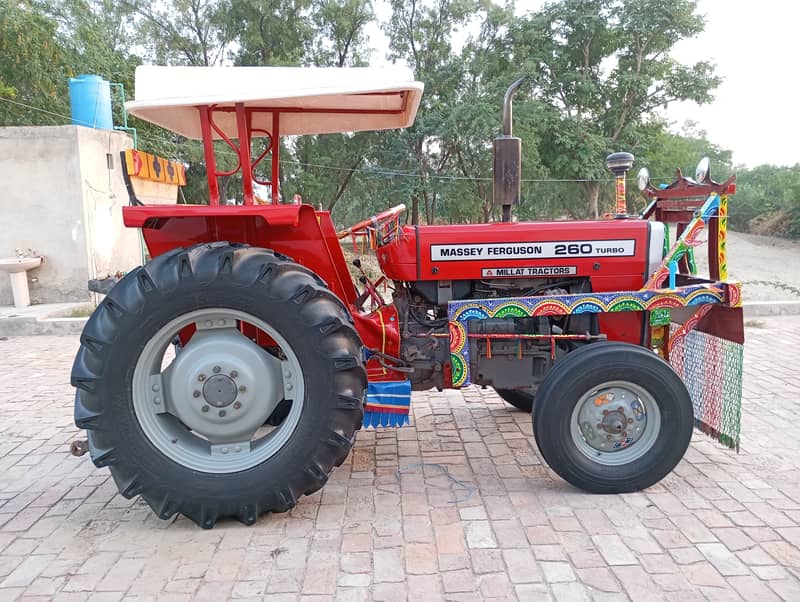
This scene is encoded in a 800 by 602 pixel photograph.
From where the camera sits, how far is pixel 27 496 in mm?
3475

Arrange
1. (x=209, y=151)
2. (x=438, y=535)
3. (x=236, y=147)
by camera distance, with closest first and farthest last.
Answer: (x=438, y=535)
(x=209, y=151)
(x=236, y=147)

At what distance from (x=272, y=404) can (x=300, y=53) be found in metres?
18.8

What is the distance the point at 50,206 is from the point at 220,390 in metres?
9.13

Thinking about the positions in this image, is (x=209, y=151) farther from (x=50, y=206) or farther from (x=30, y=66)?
(x=30, y=66)

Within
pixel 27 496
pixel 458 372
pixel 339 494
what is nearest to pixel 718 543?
pixel 458 372

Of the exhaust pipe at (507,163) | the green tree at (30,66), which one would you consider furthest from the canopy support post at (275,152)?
the green tree at (30,66)

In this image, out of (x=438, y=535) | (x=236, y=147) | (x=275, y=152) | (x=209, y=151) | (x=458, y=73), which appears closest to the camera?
(x=438, y=535)

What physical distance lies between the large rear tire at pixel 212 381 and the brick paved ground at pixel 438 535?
0.80 ft

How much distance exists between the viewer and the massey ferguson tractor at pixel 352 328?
293 centimetres

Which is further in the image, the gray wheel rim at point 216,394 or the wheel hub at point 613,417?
the wheel hub at point 613,417

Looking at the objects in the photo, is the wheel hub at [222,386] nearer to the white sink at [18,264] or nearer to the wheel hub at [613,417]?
the wheel hub at [613,417]

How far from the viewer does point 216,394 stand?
122 inches

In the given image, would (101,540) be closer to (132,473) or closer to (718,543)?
(132,473)

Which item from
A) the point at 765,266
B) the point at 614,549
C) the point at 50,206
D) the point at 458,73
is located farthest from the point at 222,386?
the point at 458,73
